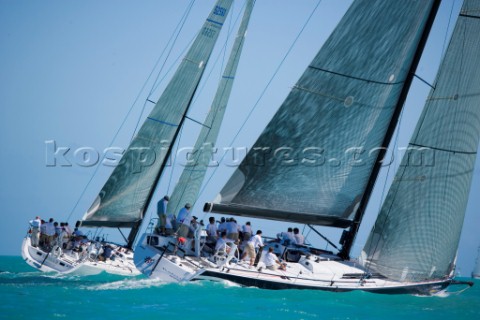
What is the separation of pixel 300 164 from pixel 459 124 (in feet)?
15.9

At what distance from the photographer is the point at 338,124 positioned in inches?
766

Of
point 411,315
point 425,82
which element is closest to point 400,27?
point 425,82

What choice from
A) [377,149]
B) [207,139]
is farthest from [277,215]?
[207,139]

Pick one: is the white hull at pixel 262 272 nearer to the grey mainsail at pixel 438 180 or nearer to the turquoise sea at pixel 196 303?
the turquoise sea at pixel 196 303

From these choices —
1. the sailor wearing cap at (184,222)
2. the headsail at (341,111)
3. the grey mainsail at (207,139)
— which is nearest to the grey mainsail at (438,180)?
the headsail at (341,111)

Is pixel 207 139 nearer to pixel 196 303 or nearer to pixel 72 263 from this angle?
pixel 72 263

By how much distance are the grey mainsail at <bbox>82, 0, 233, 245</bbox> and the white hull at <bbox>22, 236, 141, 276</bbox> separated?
1308 millimetres

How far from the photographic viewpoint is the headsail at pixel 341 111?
19.1 m

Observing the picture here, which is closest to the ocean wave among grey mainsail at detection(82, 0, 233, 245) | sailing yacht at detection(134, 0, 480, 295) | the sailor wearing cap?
the sailor wearing cap

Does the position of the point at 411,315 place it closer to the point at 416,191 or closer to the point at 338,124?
the point at 416,191

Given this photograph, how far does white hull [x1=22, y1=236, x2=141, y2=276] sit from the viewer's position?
23.0 meters

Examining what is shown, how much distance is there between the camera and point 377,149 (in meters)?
19.9

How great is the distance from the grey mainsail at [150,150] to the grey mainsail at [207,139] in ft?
5.56

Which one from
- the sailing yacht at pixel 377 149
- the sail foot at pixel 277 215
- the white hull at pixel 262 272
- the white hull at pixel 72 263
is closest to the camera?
the white hull at pixel 262 272
